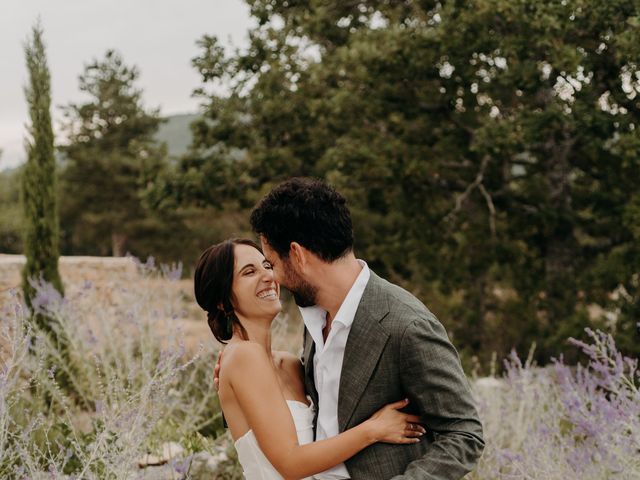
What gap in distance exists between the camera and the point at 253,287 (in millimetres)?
2619

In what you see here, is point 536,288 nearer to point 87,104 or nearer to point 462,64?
point 462,64

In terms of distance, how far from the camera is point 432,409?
1900 mm

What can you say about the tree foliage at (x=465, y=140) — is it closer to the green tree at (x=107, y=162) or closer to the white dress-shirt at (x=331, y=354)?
the white dress-shirt at (x=331, y=354)

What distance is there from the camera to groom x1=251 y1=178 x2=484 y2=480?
6.23 feet

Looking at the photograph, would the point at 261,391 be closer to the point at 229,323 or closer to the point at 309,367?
the point at 309,367

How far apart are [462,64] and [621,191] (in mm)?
2919

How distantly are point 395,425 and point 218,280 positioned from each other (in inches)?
39.0

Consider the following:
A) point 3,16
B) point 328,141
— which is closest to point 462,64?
point 328,141

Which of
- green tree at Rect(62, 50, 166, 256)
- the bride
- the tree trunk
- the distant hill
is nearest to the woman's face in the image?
the bride

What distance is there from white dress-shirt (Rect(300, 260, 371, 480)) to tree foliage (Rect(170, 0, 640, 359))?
6258 mm

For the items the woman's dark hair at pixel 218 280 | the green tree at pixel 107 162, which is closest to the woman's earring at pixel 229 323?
the woman's dark hair at pixel 218 280

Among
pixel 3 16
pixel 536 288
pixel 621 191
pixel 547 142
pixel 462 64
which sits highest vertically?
pixel 3 16

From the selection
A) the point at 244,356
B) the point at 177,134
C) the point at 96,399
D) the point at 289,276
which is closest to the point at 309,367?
the point at 244,356

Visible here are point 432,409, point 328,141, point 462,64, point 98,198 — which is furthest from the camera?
point 98,198
